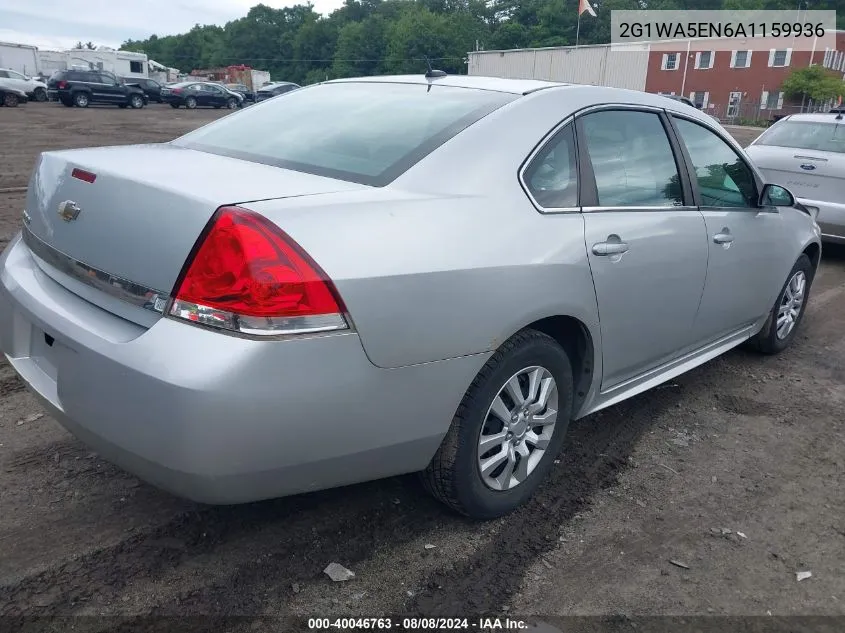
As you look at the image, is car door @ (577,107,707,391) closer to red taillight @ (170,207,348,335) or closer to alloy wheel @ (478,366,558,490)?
alloy wheel @ (478,366,558,490)

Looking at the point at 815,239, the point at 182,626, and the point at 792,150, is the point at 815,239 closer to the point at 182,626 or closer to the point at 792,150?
the point at 792,150

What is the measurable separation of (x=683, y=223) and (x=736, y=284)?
762 mm

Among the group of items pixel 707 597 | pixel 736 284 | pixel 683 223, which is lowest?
pixel 707 597

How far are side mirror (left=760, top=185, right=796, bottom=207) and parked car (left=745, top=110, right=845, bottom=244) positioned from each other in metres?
3.54

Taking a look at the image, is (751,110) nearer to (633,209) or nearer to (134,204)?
(633,209)

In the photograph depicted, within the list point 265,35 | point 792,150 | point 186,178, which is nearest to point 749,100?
point 792,150

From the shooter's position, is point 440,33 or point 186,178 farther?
point 440,33

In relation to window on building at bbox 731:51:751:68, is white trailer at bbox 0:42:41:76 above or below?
below

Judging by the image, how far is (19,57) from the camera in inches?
1727

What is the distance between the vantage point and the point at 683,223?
3410mm

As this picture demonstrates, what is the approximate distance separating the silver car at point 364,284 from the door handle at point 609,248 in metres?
0.01

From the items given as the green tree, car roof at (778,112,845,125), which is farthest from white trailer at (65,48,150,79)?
car roof at (778,112,845,125)

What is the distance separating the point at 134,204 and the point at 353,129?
1.01 m

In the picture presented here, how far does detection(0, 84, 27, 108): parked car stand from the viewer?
2914 centimetres
